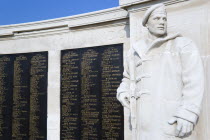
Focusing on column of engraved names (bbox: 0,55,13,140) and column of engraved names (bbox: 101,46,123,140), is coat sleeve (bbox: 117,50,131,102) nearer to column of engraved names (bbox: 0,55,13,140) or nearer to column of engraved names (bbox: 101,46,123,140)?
column of engraved names (bbox: 101,46,123,140)

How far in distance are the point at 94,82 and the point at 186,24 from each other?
7.74 feet

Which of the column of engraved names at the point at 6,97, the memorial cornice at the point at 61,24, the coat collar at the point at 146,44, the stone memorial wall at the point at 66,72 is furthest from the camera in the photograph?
the column of engraved names at the point at 6,97

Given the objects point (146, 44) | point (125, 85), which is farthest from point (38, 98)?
point (146, 44)

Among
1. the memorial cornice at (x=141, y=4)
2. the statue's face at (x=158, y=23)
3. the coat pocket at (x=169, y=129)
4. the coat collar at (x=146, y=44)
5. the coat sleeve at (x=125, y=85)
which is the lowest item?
the coat pocket at (x=169, y=129)

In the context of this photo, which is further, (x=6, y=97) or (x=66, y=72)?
(x=6, y=97)

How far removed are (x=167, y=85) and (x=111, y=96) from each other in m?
2.55

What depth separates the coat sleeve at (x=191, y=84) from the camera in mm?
2775

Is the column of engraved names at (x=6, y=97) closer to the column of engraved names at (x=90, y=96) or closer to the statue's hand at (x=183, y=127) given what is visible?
the column of engraved names at (x=90, y=96)

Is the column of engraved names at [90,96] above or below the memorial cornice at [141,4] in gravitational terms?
below

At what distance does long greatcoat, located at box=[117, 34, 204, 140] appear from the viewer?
9.36 ft

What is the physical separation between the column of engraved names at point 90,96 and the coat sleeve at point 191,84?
293 cm

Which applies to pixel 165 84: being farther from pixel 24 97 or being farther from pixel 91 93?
pixel 24 97

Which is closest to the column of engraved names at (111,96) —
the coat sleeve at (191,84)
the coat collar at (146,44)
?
the coat collar at (146,44)

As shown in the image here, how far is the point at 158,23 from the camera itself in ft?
10.5
